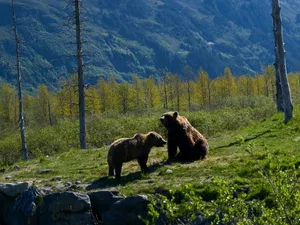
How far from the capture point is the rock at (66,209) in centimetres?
1212

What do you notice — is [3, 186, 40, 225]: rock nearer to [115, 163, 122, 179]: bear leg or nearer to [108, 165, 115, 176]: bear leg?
[108, 165, 115, 176]: bear leg

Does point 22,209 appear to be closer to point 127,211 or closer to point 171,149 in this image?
point 127,211

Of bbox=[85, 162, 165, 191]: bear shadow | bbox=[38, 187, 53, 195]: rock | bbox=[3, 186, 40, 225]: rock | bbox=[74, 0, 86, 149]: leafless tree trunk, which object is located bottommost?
bbox=[3, 186, 40, 225]: rock

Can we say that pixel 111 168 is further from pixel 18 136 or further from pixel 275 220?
pixel 18 136

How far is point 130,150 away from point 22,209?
3.34m

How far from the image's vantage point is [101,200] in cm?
1207

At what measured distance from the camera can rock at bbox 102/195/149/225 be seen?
447 inches

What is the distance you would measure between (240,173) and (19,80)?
2389 cm

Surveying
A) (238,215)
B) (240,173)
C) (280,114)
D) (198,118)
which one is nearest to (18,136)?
(198,118)

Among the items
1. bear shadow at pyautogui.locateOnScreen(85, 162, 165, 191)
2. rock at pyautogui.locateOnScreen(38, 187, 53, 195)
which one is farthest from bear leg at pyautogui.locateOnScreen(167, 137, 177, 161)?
rock at pyautogui.locateOnScreen(38, 187, 53, 195)

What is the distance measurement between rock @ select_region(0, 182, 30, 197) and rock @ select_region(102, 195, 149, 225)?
9.73 feet

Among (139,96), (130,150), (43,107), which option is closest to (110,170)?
(130,150)

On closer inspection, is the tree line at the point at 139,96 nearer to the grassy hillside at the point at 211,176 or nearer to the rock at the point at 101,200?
the grassy hillside at the point at 211,176

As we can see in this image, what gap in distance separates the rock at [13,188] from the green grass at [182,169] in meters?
0.65
